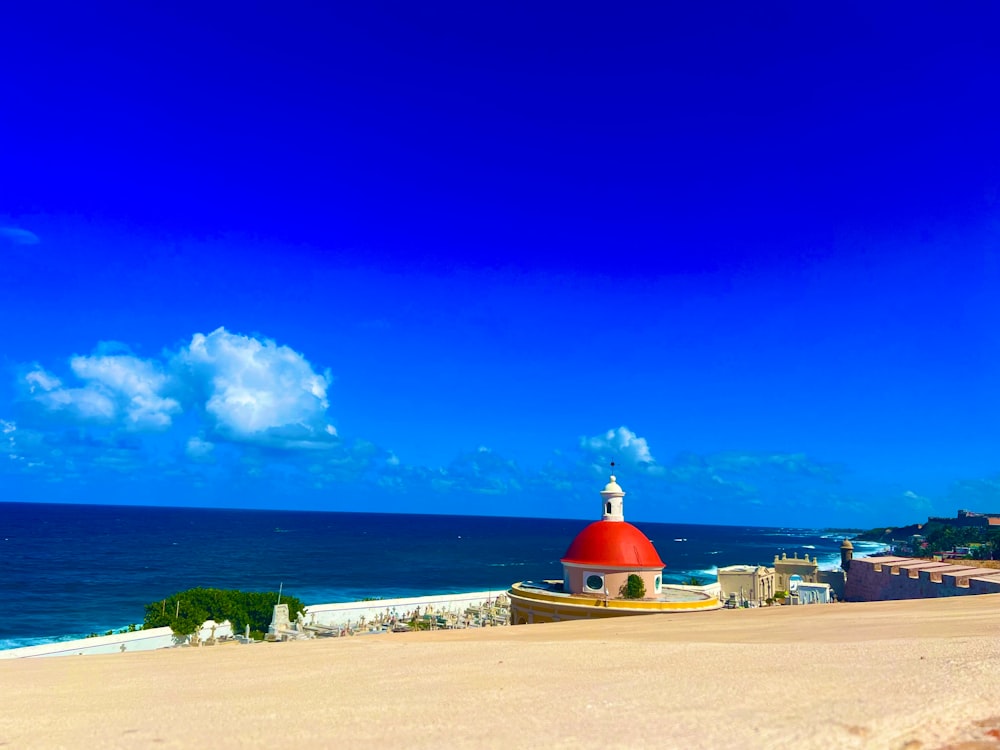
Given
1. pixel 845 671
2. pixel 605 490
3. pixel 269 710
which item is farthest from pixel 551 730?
pixel 605 490

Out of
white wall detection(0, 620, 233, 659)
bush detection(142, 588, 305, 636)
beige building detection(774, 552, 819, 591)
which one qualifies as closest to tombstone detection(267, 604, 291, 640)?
bush detection(142, 588, 305, 636)

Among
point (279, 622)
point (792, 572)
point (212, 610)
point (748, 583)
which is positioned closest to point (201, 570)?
point (212, 610)

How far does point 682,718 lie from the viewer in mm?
5238

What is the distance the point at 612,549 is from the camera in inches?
989

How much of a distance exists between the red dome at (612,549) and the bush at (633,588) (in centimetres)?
41

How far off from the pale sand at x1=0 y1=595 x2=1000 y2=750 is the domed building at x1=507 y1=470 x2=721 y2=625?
44.4 ft

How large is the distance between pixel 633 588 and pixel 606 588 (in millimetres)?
953

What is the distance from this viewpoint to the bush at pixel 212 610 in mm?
38438

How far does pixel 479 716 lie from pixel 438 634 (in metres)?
8.20

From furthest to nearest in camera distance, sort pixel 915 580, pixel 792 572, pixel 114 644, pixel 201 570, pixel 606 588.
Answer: pixel 201 570 → pixel 792 572 → pixel 114 644 → pixel 606 588 → pixel 915 580

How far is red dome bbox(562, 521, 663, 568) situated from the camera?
2491cm

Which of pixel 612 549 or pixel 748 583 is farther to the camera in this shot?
pixel 748 583

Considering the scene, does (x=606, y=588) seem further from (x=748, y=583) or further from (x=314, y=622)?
(x=314, y=622)

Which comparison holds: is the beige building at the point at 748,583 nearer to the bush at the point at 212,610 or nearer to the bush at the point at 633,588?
the bush at the point at 633,588
